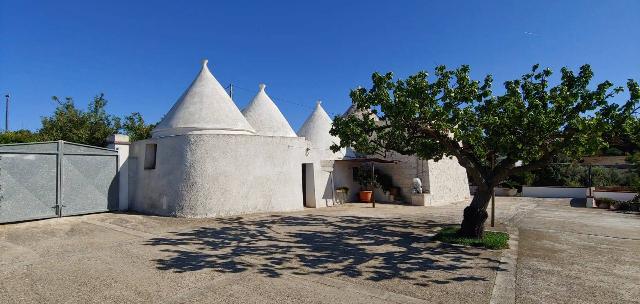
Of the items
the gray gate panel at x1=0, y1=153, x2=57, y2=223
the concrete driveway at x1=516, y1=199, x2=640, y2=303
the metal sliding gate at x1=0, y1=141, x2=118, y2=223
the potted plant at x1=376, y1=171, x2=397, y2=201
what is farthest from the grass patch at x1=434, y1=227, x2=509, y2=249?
the gray gate panel at x1=0, y1=153, x2=57, y2=223

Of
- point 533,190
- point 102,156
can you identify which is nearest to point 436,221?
point 102,156

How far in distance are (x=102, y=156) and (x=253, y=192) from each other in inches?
223

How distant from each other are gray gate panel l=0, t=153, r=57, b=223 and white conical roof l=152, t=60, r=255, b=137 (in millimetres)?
4279

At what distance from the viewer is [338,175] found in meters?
18.6

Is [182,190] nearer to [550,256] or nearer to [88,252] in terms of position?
[88,252]

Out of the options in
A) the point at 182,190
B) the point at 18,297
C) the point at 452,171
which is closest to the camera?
the point at 18,297

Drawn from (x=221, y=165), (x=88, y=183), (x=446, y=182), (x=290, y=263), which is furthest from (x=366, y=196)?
(x=88, y=183)

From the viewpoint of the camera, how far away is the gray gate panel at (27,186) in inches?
415

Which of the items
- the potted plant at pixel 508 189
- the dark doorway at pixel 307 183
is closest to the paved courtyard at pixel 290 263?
the dark doorway at pixel 307 183

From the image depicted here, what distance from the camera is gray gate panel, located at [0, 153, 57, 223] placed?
10.5 m

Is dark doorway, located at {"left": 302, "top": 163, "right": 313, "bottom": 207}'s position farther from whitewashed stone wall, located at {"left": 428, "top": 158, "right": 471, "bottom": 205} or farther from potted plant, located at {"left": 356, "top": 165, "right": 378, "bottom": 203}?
whitewashed stone wall, located at {"left": 428, "top": 158, "right": 471, "bottom": 205}

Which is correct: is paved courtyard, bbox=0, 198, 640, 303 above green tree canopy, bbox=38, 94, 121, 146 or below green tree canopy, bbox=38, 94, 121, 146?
below

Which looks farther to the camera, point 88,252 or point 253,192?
point 253,192

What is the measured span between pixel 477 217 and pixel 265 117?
12.4 metres
